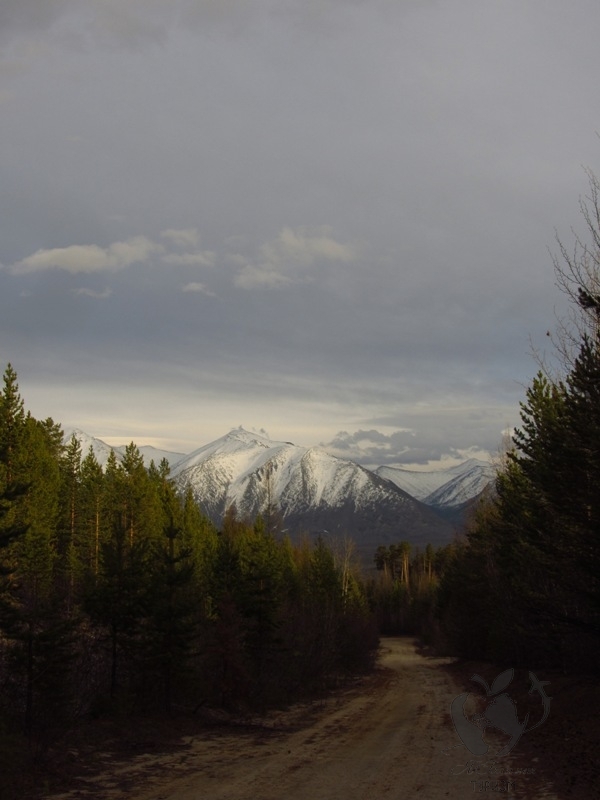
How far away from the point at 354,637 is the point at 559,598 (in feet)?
105

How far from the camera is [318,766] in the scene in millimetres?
13656

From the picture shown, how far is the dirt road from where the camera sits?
36.6ft

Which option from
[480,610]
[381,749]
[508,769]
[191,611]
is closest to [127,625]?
[191,611]

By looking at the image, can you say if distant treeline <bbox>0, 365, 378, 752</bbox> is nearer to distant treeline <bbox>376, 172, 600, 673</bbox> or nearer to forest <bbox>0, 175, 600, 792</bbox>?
forest <bbox>0, 175, 600, 792</bbox>

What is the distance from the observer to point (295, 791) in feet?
36.7

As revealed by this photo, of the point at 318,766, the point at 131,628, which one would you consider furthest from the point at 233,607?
the point at 318,766

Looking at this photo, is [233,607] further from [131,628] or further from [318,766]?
[318,766]

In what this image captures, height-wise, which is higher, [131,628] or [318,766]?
[131,628]

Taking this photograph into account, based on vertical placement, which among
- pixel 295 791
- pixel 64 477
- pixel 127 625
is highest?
pixel 64 477

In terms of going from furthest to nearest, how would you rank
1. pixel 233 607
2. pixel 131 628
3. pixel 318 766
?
1. pixel 233 607
2. pixel 131 628
3. pixel 318 766

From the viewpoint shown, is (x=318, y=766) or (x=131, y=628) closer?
(x=318, y=766)

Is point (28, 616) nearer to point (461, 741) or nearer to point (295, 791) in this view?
point (295, 791)

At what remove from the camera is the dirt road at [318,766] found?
11.1 m

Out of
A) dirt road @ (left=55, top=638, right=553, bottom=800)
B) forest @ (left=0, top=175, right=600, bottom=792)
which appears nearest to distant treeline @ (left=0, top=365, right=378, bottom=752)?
forest @ (left=0, top=175, right=600, bottom=792)
